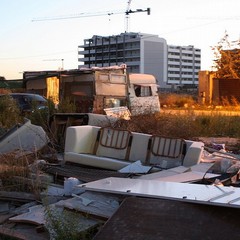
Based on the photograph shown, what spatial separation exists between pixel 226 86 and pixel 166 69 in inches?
4266

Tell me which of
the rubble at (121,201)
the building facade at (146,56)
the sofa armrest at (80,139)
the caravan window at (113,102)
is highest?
the building facade at (146,56)

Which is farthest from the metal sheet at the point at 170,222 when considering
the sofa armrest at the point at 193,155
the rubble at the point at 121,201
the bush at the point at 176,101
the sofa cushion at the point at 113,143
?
the bush at the point at 176,101

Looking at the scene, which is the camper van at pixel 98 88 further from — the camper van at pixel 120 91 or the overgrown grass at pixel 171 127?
the overgrown grass at pixel 171 127

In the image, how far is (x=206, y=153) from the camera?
8781 mm

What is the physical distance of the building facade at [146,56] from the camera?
372 ft

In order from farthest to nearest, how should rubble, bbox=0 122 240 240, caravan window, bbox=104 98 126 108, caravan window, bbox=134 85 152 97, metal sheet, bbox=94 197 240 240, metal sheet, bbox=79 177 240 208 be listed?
caravan window, bbox=134 85 152 97
caravan window, bbox=104 98 126 108
metal sheet, bbox=79 177 240 208
rubble, bbox=0 122 240 240
metal sheet, bbox=94 197 240 240

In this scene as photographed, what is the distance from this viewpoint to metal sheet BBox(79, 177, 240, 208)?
471 centimetres

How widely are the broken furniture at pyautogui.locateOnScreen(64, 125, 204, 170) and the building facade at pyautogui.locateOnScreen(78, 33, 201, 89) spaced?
87115mm

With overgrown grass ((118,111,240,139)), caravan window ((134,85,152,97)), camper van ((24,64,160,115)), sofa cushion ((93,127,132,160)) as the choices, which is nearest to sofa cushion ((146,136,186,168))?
sofa cushion ((93,127,132,160))

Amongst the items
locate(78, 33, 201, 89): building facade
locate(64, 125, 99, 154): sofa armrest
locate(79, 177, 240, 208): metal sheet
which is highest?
locate(78, 33, 201, 89): building facade

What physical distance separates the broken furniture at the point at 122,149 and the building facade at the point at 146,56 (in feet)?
286

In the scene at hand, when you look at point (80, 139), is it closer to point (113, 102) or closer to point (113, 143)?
point (113, 143)

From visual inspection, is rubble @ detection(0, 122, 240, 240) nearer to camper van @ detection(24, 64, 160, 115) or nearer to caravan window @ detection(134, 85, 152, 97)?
camper van @ detection(24, 64, 160, 115)

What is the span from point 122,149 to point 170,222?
13.5ft
